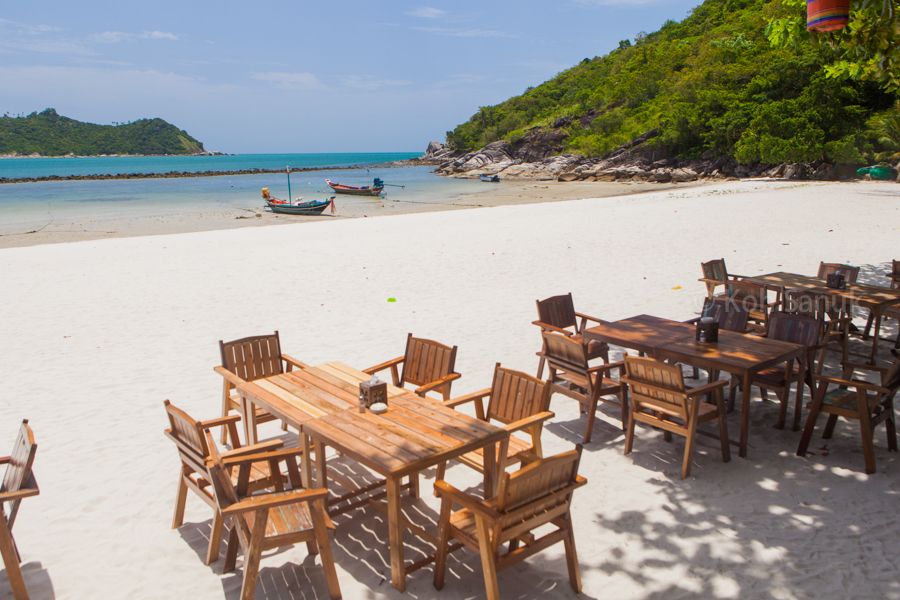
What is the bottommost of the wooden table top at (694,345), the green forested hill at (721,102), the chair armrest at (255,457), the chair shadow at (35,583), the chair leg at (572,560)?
the chair shadow at (35,583)

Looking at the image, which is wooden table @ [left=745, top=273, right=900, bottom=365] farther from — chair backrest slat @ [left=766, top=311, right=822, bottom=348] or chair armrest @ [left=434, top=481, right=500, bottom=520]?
chair armrest @ [left=434, top=481, right=500, bottom=520]

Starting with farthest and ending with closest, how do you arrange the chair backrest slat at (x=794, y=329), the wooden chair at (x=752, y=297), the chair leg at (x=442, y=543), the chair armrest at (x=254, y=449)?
1. the wooden chair at (x=752, y=297)
2. the chair backrest slat at (x=794, y=329)
3. the chair armrest at (x=254, y=449)
4. the chair leg at (x=442, y=543)

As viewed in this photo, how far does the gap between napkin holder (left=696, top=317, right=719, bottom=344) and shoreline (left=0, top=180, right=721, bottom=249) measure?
76.9ft

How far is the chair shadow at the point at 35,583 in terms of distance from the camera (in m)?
3.07

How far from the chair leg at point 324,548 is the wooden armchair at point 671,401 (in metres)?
2.51

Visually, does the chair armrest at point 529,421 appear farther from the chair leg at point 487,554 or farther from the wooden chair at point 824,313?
the wooden chair at point 824,313

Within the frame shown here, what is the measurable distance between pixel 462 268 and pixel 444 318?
315cm

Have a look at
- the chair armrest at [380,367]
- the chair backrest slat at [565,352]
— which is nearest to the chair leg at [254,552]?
the chair armrest at [380,367]

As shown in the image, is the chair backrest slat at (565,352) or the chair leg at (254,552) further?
the chair backrest slat at (565,352)

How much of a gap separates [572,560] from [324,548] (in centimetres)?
126

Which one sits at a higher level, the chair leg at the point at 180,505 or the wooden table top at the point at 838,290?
the wooden table top at the point at 838,290

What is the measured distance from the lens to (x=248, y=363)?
4.89 meters

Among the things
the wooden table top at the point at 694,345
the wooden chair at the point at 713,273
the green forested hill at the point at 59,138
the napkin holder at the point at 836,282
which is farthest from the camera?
the green forested hill at the point at 59,138

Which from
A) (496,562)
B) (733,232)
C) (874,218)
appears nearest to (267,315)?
(496,562)
